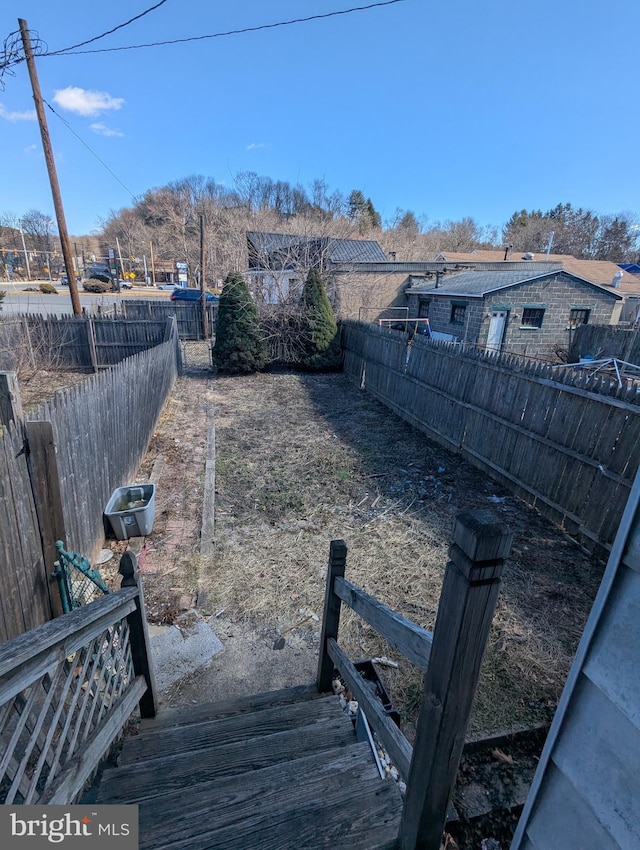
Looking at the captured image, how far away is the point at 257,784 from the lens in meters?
1.62

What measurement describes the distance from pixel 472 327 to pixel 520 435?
40.1 feet

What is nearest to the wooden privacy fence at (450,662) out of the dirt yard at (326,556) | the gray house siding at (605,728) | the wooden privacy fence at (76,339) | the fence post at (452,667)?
the fence post at (452,667)

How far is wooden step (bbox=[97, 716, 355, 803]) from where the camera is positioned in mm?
1649

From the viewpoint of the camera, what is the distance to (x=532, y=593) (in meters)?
3.77

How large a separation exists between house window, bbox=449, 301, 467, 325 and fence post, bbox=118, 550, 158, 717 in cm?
1747

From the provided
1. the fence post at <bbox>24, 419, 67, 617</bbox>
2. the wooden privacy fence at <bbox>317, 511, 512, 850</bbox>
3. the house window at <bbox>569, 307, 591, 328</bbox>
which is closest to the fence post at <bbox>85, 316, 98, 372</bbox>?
the fence post at <bbox>24, 419, 67, 617</bbox>

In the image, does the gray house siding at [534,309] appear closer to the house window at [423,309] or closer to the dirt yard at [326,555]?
the house window at [423,309]

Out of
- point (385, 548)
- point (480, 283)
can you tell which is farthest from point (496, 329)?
point (385, 548)

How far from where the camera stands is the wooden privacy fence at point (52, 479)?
8.02ft

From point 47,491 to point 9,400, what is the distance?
69 centimetres

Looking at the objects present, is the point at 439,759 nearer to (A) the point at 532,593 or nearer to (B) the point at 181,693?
(B) the point at 181,693

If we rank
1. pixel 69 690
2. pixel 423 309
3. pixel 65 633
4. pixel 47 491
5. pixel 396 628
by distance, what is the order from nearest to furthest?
pixel 65 633, pixel 396 628, pixel 69 690, pixel 47 491, pixel 423 309

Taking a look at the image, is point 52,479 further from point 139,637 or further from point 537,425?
point 537,425

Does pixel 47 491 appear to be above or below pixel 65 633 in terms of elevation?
below
